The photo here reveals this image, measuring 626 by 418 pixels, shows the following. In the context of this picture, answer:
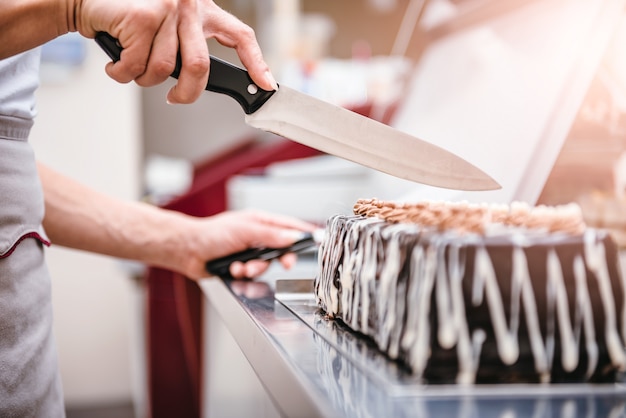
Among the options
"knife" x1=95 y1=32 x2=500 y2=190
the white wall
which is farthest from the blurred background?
"knife" x1=95 y1=32 x2=500 y2=190

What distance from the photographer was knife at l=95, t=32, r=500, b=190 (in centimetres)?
84

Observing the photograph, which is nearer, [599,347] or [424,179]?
[599,347]

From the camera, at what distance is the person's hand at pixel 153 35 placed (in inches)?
29.0

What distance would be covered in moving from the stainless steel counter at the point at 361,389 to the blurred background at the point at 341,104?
44 cm

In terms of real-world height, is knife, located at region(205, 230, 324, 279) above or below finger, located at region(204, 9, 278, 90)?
below

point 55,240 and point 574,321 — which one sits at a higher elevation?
point 55,240

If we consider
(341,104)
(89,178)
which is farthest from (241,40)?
(89,178)

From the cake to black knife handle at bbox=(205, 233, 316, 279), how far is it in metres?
0.50

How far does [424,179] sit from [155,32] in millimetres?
338

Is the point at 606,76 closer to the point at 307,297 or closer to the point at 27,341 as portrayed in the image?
the point at 307,297

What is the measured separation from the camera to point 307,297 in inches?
36.3

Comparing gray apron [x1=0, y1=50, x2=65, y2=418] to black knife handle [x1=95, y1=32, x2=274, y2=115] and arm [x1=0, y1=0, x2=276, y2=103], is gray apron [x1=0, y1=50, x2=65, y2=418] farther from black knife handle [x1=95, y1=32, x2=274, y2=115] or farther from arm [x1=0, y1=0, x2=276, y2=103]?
black knife handle [x1=95, y1=32, x2=274, y2=115]

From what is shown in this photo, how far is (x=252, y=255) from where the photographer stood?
3.77 feet

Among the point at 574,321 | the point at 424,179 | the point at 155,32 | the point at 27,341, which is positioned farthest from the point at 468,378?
the point at 27,341
